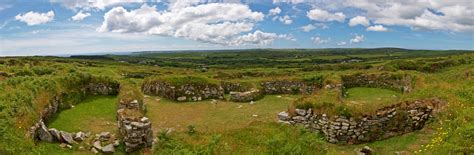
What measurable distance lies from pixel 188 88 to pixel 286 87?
903 cm

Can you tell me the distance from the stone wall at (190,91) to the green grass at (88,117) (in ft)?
19.1

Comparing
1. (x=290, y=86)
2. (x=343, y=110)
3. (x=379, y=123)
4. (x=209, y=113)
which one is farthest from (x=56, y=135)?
(x=290, y=86)

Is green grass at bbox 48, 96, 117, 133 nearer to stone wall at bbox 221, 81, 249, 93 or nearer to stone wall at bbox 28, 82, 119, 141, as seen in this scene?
stone wall at bbox 28, 82, 119, 141

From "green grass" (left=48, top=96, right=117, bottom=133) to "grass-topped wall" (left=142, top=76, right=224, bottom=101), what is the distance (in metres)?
5.88

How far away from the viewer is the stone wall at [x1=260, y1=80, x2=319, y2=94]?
114 ft

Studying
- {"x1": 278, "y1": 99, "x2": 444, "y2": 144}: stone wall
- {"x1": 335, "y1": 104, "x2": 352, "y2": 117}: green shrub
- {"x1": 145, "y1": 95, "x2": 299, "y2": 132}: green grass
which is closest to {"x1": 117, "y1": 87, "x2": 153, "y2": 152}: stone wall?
{"x1": 145, "y1": 95, "x2": 299, "y2": 132}: green grass

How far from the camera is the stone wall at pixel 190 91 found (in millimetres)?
31297

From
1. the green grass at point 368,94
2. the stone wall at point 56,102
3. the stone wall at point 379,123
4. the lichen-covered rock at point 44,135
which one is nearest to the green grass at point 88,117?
the stone wall at point 56,102

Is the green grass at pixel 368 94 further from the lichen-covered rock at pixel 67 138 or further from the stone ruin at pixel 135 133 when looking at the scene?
the lichen-covered rock at pixel 67 138

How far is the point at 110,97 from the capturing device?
28594mm

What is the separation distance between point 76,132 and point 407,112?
52.8 feet

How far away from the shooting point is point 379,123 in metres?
18.7

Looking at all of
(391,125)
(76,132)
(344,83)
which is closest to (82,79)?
(76,132)

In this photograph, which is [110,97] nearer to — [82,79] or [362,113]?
[82,79]
